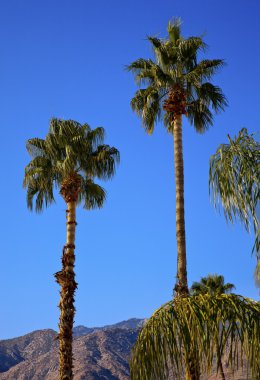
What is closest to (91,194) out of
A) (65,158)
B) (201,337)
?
(65,158)

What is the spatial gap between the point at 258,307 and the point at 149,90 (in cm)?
1662

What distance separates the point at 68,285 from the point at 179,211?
7.06 metres

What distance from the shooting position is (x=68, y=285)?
24969mm

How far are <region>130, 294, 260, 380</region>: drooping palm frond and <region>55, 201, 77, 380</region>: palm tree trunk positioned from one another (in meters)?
16.0

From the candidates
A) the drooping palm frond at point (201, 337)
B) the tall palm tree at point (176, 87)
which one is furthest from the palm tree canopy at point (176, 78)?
the drooping palm frond at point (201, 337)

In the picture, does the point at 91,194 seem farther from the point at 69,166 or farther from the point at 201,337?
the point at 201,337

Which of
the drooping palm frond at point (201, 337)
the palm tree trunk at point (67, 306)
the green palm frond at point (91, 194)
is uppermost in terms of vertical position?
the green palm frond at point (91, 194)

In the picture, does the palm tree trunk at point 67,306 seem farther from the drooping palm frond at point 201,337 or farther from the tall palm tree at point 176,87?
the drooping palm frond at point 201,337

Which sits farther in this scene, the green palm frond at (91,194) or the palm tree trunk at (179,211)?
the green palm frond at (91,194)

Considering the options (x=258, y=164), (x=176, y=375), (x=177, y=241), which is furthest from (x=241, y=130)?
(x=177, y=241)

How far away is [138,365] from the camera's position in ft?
28.6

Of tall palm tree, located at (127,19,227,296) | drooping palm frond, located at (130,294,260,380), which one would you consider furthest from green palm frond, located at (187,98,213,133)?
drooping palm frond, located at (130,294,260,380)

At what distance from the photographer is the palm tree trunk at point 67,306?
78.3ft

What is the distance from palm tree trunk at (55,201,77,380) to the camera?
23859 mm
